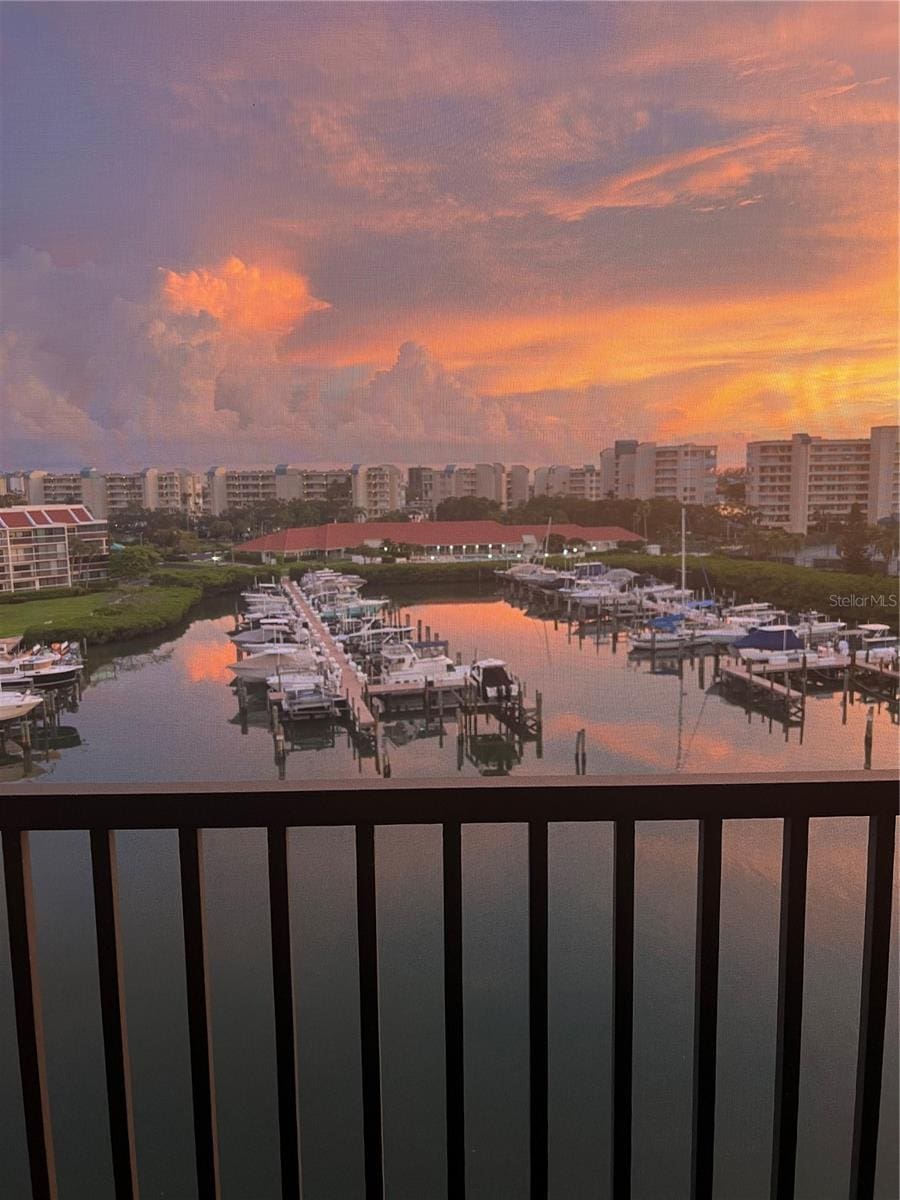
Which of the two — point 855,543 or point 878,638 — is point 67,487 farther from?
point 878,638

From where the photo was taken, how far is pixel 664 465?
37.3 feet

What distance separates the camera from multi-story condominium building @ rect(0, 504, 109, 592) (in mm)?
10375

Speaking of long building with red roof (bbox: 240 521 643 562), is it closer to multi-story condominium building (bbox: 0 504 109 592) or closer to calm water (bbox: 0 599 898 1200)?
multi-story condominium building (bbox: 0 504 109 592)

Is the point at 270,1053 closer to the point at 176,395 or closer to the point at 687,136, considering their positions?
the point at 176,395

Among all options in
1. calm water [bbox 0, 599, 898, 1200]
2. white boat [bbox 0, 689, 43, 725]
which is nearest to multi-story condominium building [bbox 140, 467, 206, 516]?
white boat [bbox 0, 689, 43, 725]

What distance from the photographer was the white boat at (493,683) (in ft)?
36.2

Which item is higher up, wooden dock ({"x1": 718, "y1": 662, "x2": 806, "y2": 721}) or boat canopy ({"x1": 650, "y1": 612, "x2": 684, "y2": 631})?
boat canopy ({"x1": 650, "y1": 612, "x2": 684, "y2": 631})

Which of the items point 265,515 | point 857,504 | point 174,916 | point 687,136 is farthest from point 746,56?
point 174,916

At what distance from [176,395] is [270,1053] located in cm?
862

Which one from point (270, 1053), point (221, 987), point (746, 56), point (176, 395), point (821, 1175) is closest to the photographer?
point (821, 1175)

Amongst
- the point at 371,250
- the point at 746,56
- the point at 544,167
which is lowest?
the point at 371,250

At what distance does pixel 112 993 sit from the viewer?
0.70 m

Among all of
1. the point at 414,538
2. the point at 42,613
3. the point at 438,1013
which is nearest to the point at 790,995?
the point at 438,1013
